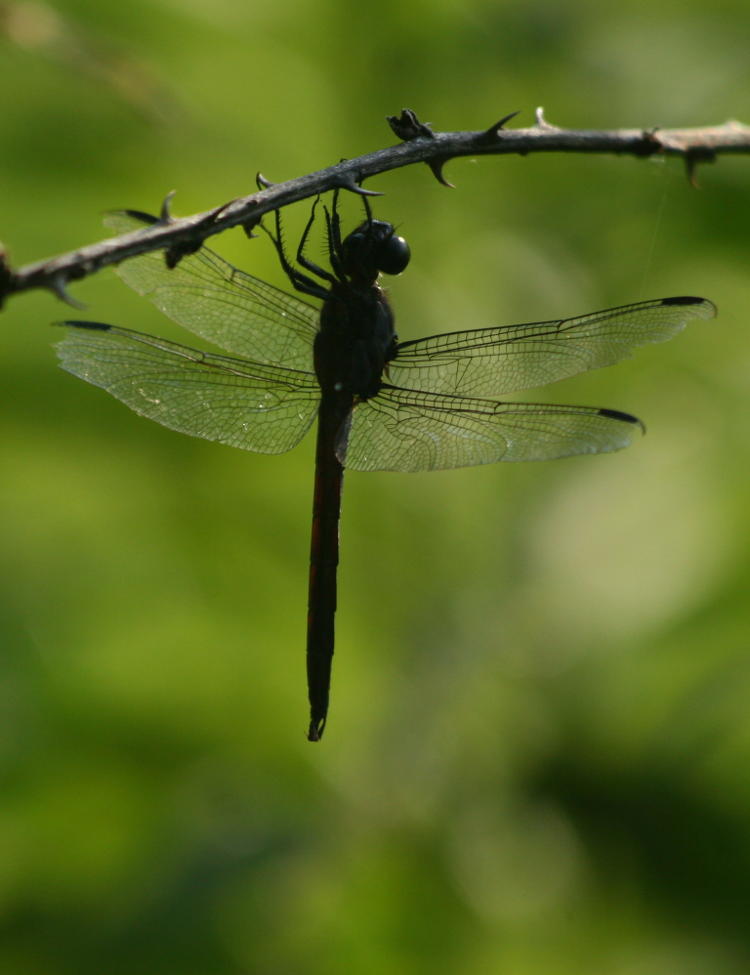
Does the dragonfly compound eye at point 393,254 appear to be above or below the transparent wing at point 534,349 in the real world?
above

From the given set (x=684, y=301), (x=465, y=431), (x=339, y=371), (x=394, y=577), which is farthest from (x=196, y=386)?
(x=684, y=301)

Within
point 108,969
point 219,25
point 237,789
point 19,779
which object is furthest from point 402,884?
point 219,25

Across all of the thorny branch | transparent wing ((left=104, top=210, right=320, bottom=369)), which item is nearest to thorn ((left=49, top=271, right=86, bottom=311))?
the thorny branch

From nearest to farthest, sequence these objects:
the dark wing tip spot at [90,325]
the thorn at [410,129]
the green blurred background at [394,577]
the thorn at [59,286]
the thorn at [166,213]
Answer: the thorn at [59,286] → the thorn at [166,213] → the thorn at [410,129] → the dark wing tip spot at [90,325] → the green blurred background at [394,577]

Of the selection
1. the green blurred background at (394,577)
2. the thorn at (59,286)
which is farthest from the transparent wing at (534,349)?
the thorn at (59,286)

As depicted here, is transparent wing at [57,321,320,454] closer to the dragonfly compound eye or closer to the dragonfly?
Result: the dragonfly

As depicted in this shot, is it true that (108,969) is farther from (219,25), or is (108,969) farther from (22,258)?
(219,25)

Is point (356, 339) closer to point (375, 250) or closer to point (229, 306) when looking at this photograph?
point (375, 250)

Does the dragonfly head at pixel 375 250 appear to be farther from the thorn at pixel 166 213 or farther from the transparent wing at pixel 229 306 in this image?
the thorn at pixel 166 213
